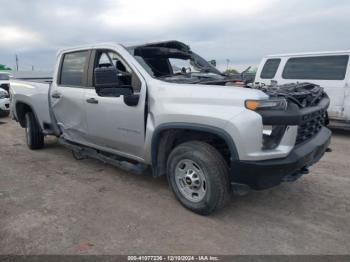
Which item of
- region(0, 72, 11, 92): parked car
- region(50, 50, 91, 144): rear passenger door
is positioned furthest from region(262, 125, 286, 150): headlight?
region(0, 72, 11, 92): parked car

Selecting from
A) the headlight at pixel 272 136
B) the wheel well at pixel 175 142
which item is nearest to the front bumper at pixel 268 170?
the headlight at pixel 272 136

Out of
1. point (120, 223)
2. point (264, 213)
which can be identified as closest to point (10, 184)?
point (120, 223)

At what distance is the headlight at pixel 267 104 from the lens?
3.02m

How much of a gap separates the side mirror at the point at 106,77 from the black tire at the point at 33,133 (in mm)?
3251

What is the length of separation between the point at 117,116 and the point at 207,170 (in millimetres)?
1436

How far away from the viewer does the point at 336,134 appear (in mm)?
8344

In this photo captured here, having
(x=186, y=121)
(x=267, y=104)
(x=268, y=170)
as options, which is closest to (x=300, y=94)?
(x=267, y=104)

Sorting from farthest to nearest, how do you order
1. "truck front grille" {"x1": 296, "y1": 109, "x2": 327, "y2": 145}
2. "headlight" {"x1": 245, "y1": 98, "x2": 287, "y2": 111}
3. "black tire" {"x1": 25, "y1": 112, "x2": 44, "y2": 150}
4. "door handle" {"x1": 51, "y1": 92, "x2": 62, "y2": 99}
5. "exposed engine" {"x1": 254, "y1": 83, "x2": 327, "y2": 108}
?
"black tire" {"x1": 25, "y1": 112, "x2": 44, "y2": 150} < "door handle" {"x1": 51, "y1": 92, "x2": 62, "y2": 99} < "truck front grille" {"x1": 296, "y1": 109, "x2": 327, "y2": 145} < "exposed engine" {"x1": 254, "y1": 83, "x2": 327, "y2": 108} < "headlight" {"x1": 245, "y1": 98, "x2": 287, "y2": 111}

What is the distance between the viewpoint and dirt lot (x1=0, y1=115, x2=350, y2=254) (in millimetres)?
3061

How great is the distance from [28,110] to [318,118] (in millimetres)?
5313

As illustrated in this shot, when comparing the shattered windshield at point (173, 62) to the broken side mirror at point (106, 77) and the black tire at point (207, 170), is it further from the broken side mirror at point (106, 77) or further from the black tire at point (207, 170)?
the black tire at point (207, 170)

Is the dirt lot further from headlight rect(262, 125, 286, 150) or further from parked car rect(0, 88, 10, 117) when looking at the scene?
parked car rect(0, 88, 10, 117)

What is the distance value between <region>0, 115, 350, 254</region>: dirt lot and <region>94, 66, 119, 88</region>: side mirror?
4.67ft

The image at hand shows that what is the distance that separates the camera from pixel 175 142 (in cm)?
398
